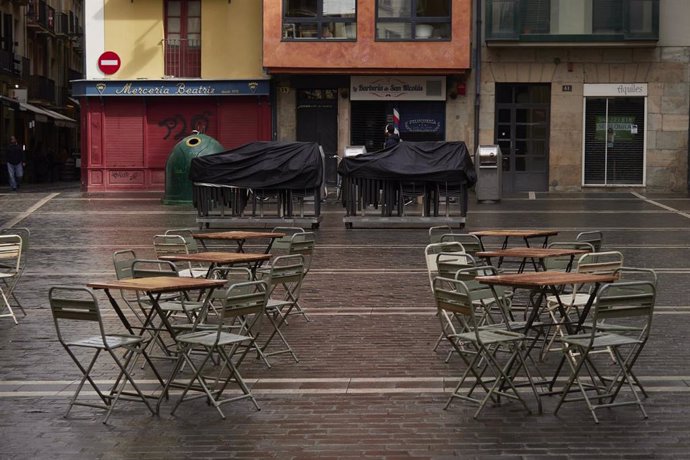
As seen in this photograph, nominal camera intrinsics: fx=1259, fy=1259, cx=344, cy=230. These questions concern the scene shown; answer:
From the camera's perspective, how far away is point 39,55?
58781 millimetres

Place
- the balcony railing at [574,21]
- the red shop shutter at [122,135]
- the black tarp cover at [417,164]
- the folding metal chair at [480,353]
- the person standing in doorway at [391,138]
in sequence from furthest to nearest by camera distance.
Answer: the red shop shutter at [122,135] → the balcony railing at [574,21] → the person standing in doorway at [391,138] → the black tarp cover at [417,164] → the folding metal chair at [480,353]

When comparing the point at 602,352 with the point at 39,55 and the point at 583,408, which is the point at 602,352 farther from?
the point at 39,55

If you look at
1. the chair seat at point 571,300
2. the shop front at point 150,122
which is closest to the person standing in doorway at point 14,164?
the shop front at point 150,122

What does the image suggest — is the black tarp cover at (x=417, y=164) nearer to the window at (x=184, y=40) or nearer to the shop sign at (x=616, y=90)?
the shop sign at (x=616, y=90)

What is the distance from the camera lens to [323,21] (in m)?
35.8

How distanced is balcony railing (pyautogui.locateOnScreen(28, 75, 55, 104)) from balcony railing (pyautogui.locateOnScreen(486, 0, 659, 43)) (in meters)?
27.1

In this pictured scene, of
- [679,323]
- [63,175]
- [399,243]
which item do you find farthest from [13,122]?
[679,323]

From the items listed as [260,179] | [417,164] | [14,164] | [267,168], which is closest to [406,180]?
[417,164]

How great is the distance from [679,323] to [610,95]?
81.1 ft

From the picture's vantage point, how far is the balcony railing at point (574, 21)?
34906mm

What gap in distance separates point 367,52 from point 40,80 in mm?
25891

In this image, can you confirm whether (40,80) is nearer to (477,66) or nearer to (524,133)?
(477,66)

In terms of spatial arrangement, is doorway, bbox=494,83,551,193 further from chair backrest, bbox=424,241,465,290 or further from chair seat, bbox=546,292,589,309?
chair seat, bbox=546,292,589,309

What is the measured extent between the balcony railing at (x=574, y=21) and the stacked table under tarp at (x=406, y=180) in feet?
40.0
